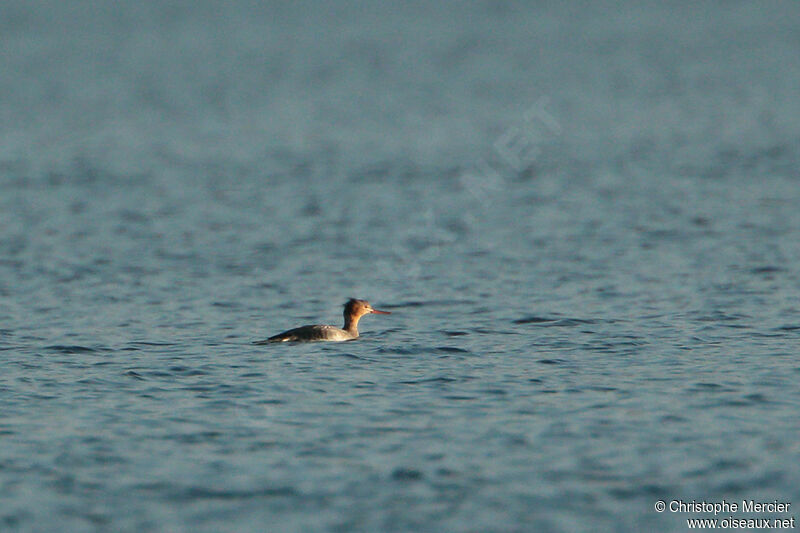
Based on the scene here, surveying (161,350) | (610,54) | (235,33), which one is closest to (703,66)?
(610,54)

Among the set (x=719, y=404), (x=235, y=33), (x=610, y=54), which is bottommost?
(x=719, y=404)

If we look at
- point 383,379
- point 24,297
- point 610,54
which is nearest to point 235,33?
point 610,54

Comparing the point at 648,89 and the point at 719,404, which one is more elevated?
the point at 648,89

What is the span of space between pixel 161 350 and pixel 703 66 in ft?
190

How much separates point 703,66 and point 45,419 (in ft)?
204

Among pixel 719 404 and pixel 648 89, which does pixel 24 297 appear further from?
pixel 648 89

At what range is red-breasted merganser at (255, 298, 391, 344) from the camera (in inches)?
826

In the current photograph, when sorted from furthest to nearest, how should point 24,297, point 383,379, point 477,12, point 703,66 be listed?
point 477,12
point 703,66
point 24,297
point 383,379

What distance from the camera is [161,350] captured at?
67.6 ft

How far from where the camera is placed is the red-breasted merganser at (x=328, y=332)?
20984mm

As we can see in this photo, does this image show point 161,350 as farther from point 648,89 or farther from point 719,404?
point 648,89

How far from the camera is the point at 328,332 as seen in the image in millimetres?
21094

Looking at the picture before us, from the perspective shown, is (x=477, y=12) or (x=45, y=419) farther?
(x=477, y=12)

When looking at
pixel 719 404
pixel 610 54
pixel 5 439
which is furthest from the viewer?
pixel 610 54
